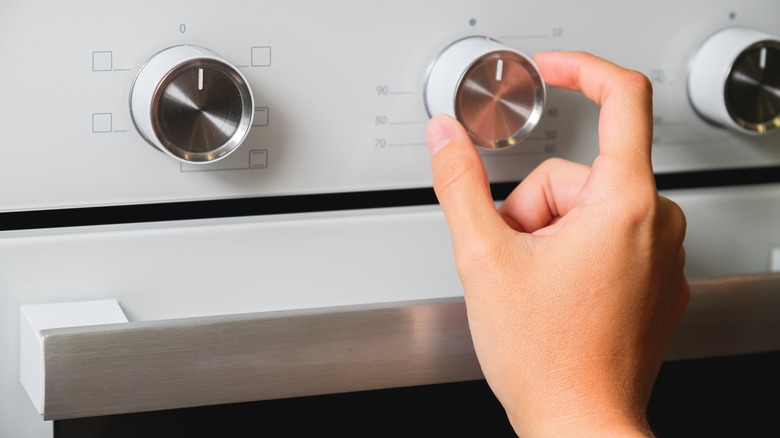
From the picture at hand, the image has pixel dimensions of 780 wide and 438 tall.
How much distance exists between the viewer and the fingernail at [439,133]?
0.40 meters

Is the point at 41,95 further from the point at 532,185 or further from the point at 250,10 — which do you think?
the point at 532,185

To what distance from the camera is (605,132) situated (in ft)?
1.34

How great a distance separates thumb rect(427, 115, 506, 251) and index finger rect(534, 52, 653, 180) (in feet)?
0.22

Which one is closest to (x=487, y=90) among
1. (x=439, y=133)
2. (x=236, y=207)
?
(x=439, y=133)

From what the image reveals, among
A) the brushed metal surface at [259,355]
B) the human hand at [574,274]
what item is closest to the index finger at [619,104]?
the human hand at [574,274]

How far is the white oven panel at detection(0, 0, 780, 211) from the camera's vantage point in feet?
1.19

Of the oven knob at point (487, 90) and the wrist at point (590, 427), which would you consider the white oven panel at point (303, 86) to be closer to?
the oven knob at point (487, 90)

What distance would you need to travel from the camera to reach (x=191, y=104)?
14.1 inches

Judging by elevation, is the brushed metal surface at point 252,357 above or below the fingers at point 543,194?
below

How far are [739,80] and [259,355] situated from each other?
0.30 m

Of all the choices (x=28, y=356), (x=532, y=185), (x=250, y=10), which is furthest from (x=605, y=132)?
(x=28, y=356)

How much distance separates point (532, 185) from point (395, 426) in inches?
6.2

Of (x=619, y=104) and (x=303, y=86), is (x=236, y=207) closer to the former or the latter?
(x=303, y=86)

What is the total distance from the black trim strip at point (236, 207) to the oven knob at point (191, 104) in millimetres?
40
